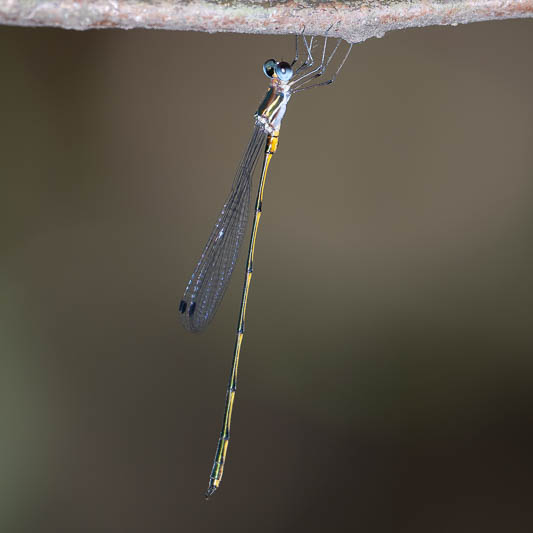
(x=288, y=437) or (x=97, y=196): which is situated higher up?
(x=97, y=196)

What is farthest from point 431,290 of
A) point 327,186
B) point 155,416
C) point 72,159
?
point 72,159

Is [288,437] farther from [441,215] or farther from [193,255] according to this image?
[441,215]

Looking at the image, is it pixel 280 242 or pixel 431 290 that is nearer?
pixel 431 290

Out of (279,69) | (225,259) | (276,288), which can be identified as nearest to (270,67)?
(279,69)

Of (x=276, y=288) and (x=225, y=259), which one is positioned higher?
(x=276, y=288)

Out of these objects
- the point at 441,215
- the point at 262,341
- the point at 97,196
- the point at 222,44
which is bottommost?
the point at 262,341

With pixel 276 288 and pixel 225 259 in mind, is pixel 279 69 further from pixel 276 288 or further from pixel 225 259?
pixel 276 288

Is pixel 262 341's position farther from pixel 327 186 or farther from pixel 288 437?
pixel 327 186

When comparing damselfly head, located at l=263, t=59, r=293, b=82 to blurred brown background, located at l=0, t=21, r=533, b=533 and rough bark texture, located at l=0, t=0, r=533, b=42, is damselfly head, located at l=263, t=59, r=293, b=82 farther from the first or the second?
blurred brown background, located at l=0, t=21, r=533, b=533
